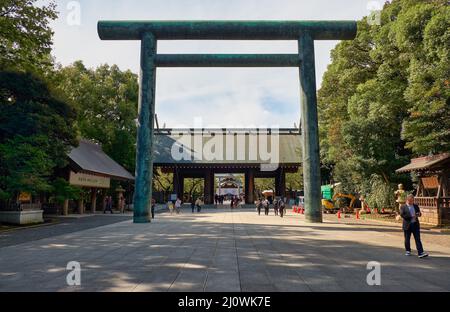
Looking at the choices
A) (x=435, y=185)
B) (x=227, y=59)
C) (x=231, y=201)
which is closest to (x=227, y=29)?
(x=227, y=59)

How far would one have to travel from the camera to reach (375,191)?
77.0 ft

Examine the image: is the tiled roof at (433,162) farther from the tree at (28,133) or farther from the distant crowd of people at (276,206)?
the tree at (28,133)

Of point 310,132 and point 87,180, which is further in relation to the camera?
point 87,180

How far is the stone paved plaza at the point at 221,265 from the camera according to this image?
17.3 ft

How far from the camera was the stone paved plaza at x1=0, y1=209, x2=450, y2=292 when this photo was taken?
527cm

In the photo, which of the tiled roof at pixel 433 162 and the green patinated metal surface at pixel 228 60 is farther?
the tiled roof at pixel 433 162

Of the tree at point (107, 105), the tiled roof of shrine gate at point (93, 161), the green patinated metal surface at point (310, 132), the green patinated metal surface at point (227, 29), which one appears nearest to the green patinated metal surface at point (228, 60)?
the green patinated metal surface at point (310, 132)

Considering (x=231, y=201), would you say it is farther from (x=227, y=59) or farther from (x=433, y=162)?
(x=433, y=162)

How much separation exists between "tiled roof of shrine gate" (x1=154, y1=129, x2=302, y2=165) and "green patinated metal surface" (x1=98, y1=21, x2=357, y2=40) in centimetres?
2046

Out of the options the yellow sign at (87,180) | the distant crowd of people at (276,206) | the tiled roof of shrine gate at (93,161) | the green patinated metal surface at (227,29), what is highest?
the green patinated metal surface at (227,29)

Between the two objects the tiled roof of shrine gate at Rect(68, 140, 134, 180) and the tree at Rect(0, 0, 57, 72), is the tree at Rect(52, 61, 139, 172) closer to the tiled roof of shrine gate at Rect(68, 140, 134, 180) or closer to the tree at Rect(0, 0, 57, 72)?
the tiled roof of shrine gate at Rect(68, 140, 134, 180)

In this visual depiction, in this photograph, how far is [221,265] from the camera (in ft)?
22.1

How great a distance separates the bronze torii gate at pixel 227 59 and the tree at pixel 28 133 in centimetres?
468

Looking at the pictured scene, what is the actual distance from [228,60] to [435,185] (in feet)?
46.8
